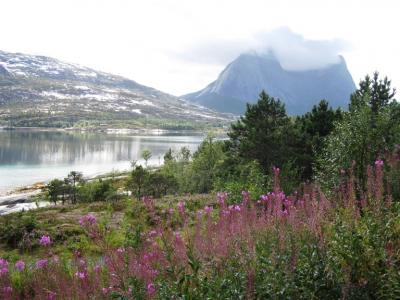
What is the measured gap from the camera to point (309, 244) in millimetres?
4477

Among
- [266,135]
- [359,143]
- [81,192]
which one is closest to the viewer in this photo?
[359,143]

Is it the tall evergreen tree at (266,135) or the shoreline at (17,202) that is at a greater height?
the tall evergreen tree at (266,135)

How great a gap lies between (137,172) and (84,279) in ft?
94.4

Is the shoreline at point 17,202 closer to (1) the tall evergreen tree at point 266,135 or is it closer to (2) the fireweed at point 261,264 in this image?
(1) the tall evergreen tree at point 266,135

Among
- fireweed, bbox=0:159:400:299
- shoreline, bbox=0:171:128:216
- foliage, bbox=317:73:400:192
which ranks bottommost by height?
shoreline, bbox=0:171:128:216

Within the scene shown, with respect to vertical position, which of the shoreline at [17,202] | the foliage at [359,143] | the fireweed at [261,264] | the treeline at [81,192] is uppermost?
the foliage at [359,143]

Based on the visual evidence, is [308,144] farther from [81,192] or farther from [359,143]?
[81,192]

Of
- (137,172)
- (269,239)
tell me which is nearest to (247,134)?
(137,172)

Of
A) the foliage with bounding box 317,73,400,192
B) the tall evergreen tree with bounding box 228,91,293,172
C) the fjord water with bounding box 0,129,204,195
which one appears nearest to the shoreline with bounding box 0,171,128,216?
the fjord water with bounding box 0,129,204,195

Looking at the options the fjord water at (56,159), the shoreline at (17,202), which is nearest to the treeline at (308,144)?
the shoreline at (17,202)

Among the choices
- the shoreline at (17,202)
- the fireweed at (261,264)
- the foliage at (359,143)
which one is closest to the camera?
the fireweed at (261,264)

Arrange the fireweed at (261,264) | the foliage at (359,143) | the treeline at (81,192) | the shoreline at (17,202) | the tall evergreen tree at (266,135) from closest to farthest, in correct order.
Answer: the fireweed at (261,264) < the foliage at (359,143) < the tall evergreen tree at (266,135) < the treeline at (81,192) < the shoreline at (17,202)

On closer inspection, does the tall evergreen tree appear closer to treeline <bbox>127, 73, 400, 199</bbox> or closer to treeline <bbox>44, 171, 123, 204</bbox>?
treeline <bbox>127, 73, 400, 199</bbox>

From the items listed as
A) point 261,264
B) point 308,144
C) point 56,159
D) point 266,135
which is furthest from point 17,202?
point 56,159
